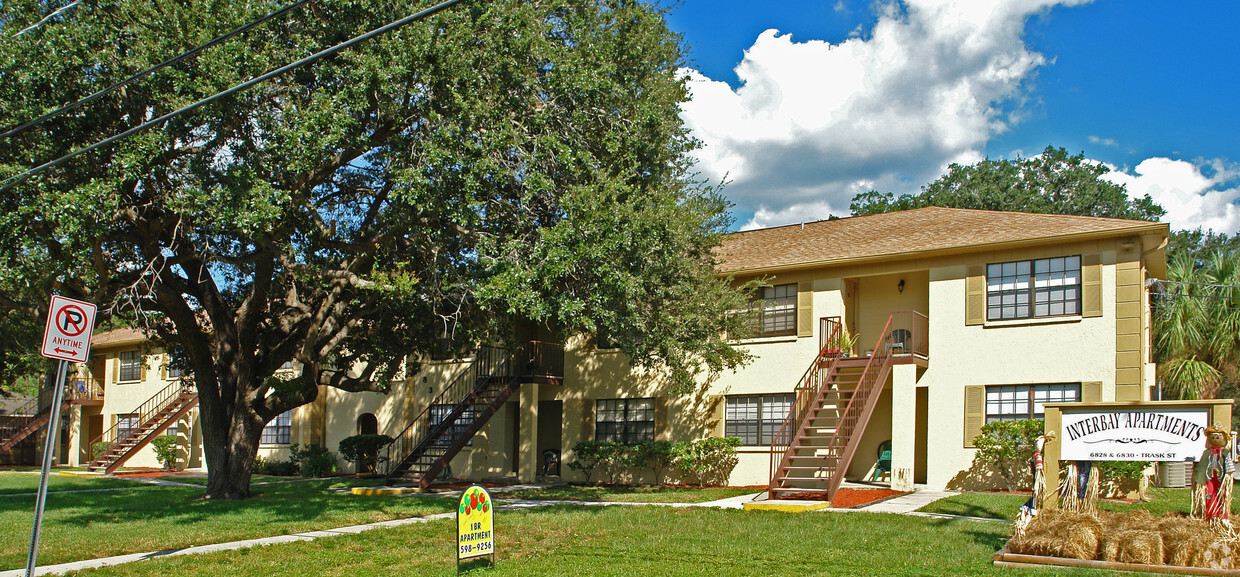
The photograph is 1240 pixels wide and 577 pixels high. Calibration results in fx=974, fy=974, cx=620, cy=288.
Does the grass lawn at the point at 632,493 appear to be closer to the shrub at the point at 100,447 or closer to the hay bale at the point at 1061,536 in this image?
the hay bale at the point at 1061,536

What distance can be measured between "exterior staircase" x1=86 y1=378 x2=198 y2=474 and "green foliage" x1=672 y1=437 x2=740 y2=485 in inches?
661

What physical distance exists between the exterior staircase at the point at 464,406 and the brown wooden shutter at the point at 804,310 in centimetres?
663

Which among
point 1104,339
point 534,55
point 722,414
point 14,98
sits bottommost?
point 722,414

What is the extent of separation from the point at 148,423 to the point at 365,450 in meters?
10.7

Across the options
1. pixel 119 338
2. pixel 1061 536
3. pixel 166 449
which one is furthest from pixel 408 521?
pixel 119 338

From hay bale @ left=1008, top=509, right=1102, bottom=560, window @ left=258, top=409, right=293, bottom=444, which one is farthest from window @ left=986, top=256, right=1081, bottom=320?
window @ left=258, top=409, right=293, bottom=444

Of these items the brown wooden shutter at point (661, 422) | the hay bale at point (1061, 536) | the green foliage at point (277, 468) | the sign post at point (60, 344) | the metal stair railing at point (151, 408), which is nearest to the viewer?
the sign post at point (60, 344)

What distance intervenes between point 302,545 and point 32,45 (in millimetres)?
7837

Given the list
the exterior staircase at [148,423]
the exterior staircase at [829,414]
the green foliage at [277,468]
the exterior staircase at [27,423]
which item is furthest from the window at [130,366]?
the exterior staircase at [829,414]

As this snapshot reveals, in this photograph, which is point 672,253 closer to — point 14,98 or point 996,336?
point 996,336

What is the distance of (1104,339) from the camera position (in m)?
19.2

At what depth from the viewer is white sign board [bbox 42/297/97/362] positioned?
27.8ft

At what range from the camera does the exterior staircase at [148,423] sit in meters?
32.0

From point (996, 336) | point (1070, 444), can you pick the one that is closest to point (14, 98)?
point (1070, 444)
